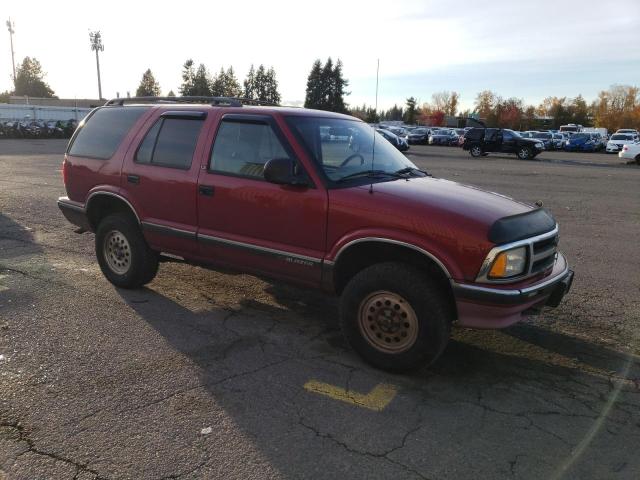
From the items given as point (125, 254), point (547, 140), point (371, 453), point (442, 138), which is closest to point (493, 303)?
point (371, 453)

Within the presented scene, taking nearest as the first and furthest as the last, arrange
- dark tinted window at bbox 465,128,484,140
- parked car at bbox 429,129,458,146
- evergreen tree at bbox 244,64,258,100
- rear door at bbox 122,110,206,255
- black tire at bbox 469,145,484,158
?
rear door at bbox 122,110,206,255 → dark tinted window at bbox 465,128,484,140 → black tire at bbox 469,145,484,158 → parked car at bbox 429,129,458,146 → evergreen tree at bbox 244,64,258,100

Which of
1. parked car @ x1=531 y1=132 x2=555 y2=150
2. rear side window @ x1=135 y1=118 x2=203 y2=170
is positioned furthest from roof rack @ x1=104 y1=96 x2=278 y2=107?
parked car @ x1=531 y1=132 x2=555 y2=150

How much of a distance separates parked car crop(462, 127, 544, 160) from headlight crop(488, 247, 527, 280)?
94.3 feet

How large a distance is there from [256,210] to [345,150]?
0.91 meters

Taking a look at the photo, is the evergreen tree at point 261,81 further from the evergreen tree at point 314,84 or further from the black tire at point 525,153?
the black tire at point 525,153

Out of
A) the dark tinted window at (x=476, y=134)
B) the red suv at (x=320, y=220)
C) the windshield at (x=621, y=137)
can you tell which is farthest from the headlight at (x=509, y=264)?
the windshield at (x=621, y=137)

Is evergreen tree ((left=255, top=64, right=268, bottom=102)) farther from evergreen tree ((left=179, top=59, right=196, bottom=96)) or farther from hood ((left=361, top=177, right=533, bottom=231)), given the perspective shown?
hood ((left=361, top=177, right=533, bottom=231))

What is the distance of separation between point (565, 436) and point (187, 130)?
3.88m

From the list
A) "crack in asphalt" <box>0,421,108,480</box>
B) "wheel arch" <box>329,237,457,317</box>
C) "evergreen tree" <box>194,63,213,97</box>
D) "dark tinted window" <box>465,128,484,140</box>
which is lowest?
"crack in asphalt" <box>0,421,108,480</box>

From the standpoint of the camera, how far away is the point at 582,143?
4222 centimetres

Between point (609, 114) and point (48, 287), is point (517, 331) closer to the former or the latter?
point (48, 287)

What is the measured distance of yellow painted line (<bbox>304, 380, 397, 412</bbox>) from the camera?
11.3ft

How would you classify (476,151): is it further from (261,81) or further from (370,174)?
(261,81)

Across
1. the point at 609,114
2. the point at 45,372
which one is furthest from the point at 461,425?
the point at 609,114
